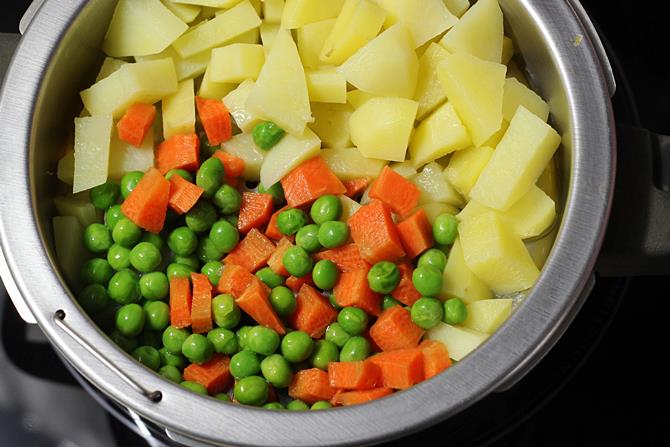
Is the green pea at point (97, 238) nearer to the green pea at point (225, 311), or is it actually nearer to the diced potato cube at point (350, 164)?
the green pea at point (225, 311)

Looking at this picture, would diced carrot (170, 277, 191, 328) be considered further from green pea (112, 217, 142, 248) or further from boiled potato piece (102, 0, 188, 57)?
boiled potato piece (102, 0, 188, 57)

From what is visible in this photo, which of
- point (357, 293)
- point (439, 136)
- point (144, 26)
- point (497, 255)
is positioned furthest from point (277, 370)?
point (144, 26)

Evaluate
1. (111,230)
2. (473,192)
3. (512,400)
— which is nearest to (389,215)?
(473,192)

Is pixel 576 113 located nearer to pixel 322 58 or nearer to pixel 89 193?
pixel 322 58

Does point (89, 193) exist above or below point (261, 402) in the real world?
above

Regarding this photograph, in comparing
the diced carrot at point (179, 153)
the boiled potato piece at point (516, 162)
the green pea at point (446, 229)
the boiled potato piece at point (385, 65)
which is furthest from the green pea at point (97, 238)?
the boiled potato piece at point (516, 162)

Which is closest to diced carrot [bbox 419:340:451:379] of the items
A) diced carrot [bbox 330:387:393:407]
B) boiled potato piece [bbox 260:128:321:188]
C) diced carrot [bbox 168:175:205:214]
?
diced carrot [bbox 330:387:393:407]
